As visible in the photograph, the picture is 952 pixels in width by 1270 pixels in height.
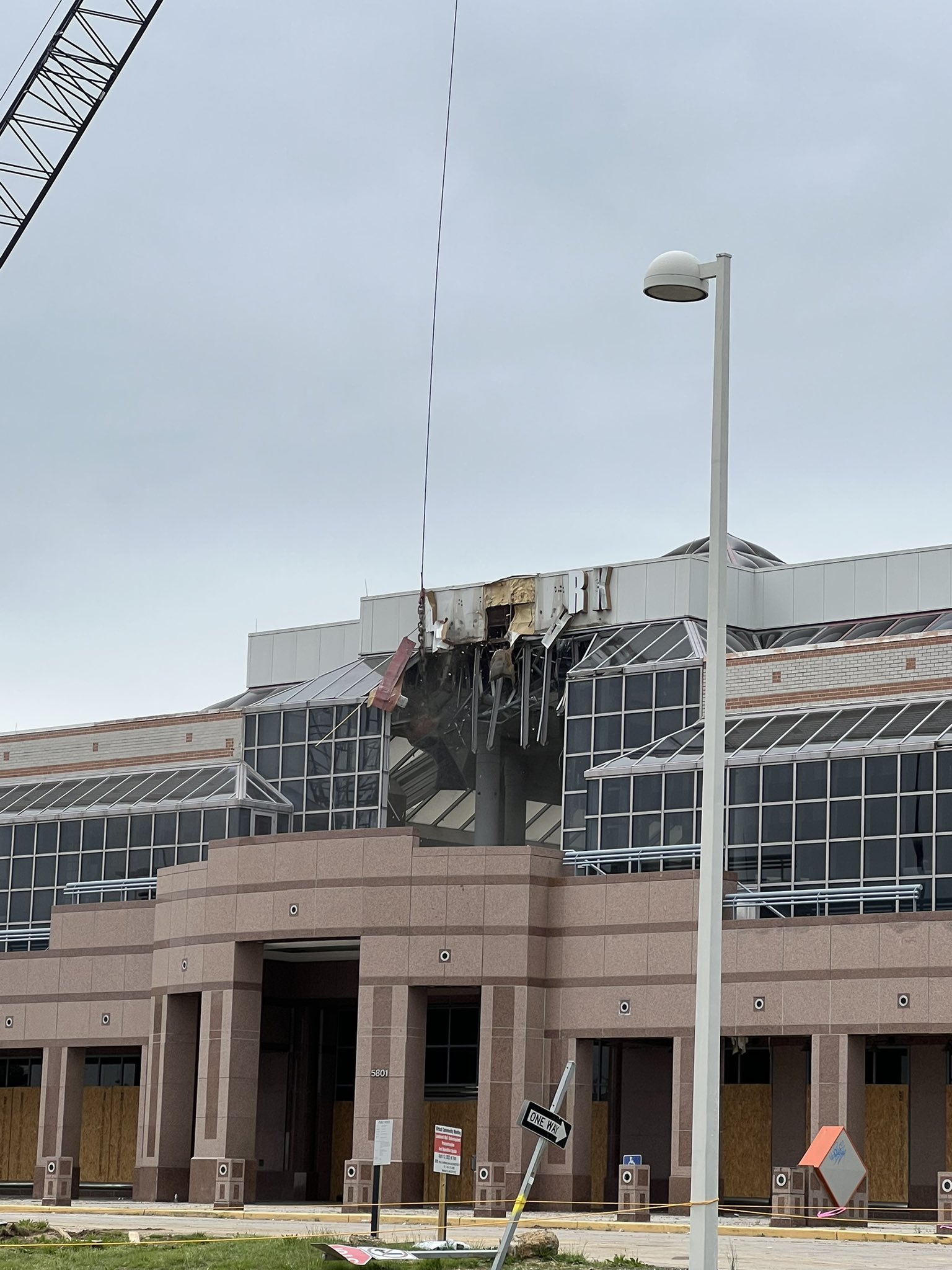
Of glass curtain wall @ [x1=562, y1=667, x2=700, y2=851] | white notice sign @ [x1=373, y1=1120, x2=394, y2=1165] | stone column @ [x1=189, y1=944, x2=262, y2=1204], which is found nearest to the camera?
white notice sign @ [x1=373, y1=1120, x2=394, y2=1165]

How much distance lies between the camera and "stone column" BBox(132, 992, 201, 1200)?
47094 millimetres

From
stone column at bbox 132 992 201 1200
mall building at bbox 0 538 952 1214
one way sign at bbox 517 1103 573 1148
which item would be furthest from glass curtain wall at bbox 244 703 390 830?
one way sign at bbox 517 1103 573 1148

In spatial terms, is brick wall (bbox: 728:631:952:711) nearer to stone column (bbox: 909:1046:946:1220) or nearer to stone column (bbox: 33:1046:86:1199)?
stone column (bbox: 909:1046:946:1220)

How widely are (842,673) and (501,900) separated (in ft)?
35.6

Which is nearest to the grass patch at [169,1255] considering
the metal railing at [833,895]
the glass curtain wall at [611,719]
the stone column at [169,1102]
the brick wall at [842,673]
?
the metal railing at [833,895]

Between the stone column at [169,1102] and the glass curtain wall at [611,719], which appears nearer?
the stone column at [169,1102]

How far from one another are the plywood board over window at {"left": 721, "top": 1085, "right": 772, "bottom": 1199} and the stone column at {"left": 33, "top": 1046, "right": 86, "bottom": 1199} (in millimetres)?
15922

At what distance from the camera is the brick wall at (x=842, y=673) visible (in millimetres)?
47656

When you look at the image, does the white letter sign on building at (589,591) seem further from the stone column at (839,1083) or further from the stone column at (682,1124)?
the stone column at (839,1083)

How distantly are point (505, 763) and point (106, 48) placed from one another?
71.8 ft

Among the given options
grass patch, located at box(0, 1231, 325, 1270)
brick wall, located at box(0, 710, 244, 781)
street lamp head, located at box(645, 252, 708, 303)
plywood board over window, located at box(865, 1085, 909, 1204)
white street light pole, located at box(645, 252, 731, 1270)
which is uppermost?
brick wall, located at box(0, 710, 244, 781)

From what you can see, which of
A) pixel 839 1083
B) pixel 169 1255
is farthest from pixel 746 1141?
pixel 169 1255

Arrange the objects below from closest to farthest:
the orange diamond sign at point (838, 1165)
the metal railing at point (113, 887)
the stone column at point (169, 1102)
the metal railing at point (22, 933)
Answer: the orange diamond sign at point (838, 1165) → the stone column at point (169, 1102) → the metal railing at point (113, 887) → the metal railing at point (22, 933)

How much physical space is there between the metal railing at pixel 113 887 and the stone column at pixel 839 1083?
818 inches
